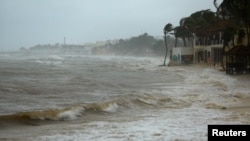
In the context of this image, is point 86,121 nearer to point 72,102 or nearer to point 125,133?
point 125,133

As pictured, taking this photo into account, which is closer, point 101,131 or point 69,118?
point 101,131

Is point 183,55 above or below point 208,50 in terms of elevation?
below

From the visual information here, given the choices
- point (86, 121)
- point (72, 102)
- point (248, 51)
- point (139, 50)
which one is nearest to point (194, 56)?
point (248, 51)

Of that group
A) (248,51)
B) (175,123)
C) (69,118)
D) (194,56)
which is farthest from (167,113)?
(194,56)

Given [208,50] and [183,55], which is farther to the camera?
[183,55]

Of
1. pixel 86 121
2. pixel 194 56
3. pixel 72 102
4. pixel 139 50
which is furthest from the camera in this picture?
pixel 139 50

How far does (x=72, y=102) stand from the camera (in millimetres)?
14648

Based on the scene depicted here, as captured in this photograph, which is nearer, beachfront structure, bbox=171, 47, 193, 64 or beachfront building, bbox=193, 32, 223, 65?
beachfront building, bbox=193, 32, 223, 65

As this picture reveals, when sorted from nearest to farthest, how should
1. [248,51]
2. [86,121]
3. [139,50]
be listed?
[86,121] → [248,51] → [139,50]

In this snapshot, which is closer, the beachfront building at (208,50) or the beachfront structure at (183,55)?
the beachfront building at (208,50)

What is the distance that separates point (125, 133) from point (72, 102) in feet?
22.5

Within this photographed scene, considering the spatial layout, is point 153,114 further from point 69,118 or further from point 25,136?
point 25,136

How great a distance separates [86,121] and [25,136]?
250 centimetres

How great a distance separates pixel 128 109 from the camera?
1312 cm
